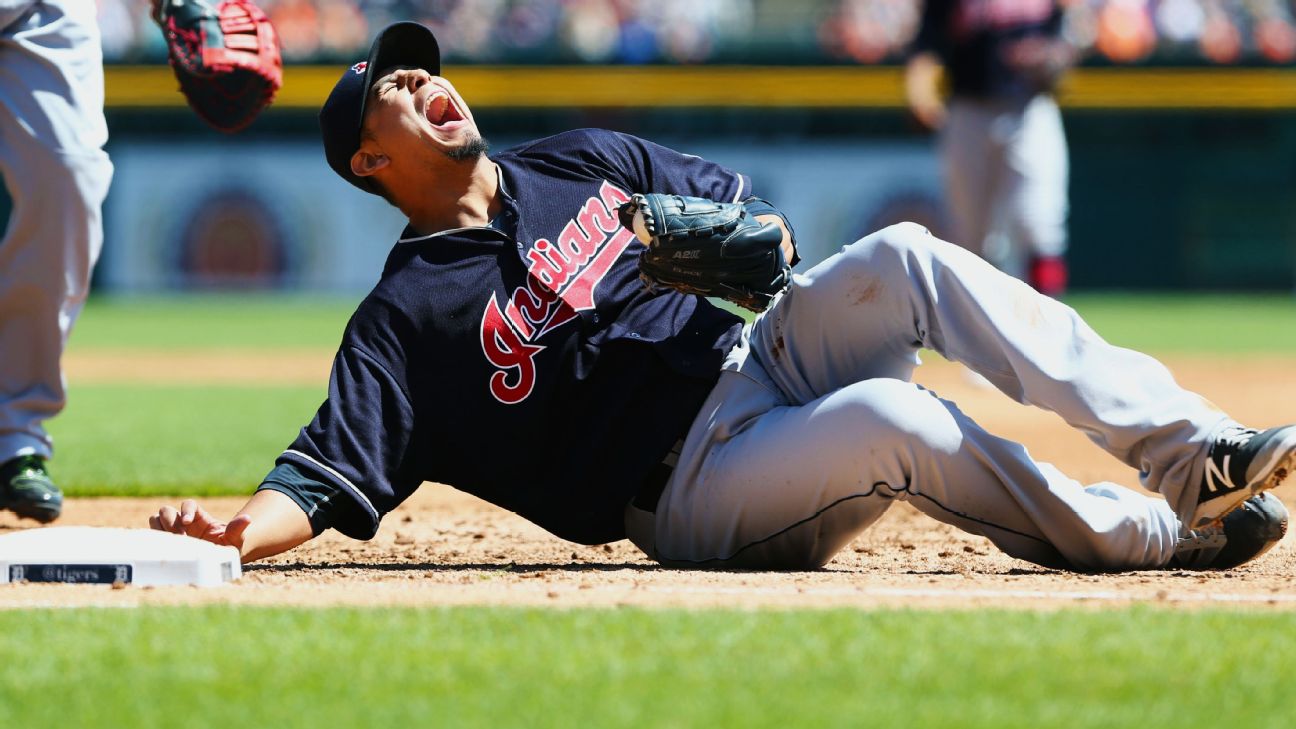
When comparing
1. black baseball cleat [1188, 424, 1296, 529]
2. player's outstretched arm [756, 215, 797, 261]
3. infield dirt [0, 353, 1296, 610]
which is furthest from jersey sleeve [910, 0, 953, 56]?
black baseball cleat [1188, 424, 1296, 529]

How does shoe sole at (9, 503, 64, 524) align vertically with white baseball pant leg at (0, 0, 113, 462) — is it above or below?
below

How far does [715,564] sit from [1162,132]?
15.6 metres

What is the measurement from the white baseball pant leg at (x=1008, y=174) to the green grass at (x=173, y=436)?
3.37m

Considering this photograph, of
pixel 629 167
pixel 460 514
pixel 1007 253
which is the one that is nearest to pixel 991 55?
pixel 1007 253

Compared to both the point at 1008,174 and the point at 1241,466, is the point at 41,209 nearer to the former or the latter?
the point at 1241,466

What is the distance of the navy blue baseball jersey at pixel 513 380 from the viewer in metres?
3.26

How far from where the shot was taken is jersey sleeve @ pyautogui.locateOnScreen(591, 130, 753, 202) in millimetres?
3582

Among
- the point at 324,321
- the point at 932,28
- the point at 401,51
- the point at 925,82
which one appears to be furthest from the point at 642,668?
the point at 324,321

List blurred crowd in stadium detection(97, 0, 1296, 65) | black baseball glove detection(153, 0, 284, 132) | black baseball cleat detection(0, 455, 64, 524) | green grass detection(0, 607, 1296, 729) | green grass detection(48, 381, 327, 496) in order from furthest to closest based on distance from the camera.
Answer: blurred crowd in stadium detection(97, 0, 1296, 65) → green grass detection(48, 381, 327, 496) → black baseball glove detection(153, 0, 284, 132) → black baseball cleat detection(0, 455, 64, 524) → green grass detection(0, 607, 1296, 729)

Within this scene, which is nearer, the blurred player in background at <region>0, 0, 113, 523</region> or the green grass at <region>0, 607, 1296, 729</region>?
the green grass at <region>0, 607, 1296, 729</region>

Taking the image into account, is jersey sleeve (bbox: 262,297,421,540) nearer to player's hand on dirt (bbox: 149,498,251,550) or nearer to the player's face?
player's hand on dirt (bbox: 149,498,251,550)

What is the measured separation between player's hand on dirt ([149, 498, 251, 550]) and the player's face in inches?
31.0

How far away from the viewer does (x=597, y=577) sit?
3.32 m

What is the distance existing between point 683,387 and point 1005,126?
18.5ft
